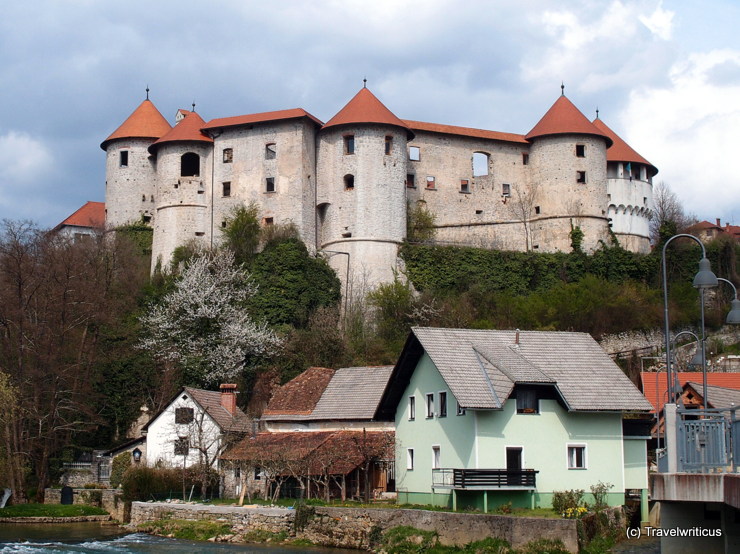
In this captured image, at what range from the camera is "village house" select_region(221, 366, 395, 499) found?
118 feet

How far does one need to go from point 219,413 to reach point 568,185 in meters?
34.3

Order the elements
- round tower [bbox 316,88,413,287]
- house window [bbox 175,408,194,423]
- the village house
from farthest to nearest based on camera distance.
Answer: round tower [bbox 316,88,413,287]
house window [bbox 175,408,194,423]
the village house

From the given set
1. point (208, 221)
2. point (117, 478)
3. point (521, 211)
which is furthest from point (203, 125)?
point (117, 478)

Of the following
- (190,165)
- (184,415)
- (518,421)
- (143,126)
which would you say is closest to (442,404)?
(518,421)

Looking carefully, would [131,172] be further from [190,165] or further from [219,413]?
[219,413]

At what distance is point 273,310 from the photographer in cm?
5969

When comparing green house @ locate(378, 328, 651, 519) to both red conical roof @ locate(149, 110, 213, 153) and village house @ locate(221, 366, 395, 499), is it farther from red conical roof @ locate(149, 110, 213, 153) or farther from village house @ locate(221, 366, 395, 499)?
red conical roof @ locate(149, 110, 213, 153)

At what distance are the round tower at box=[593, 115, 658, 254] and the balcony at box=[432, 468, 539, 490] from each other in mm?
43919

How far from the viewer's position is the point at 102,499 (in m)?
43.0

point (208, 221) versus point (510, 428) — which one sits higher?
point (208, 221)

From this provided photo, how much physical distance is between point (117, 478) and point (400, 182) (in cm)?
2802

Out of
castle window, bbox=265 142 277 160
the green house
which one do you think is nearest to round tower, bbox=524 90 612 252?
castle window, bbox=265 142 277 160

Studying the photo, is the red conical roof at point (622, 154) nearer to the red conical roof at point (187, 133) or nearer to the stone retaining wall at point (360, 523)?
the red conical roof at point (187, 133)

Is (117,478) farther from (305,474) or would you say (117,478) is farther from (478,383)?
(478,383)
